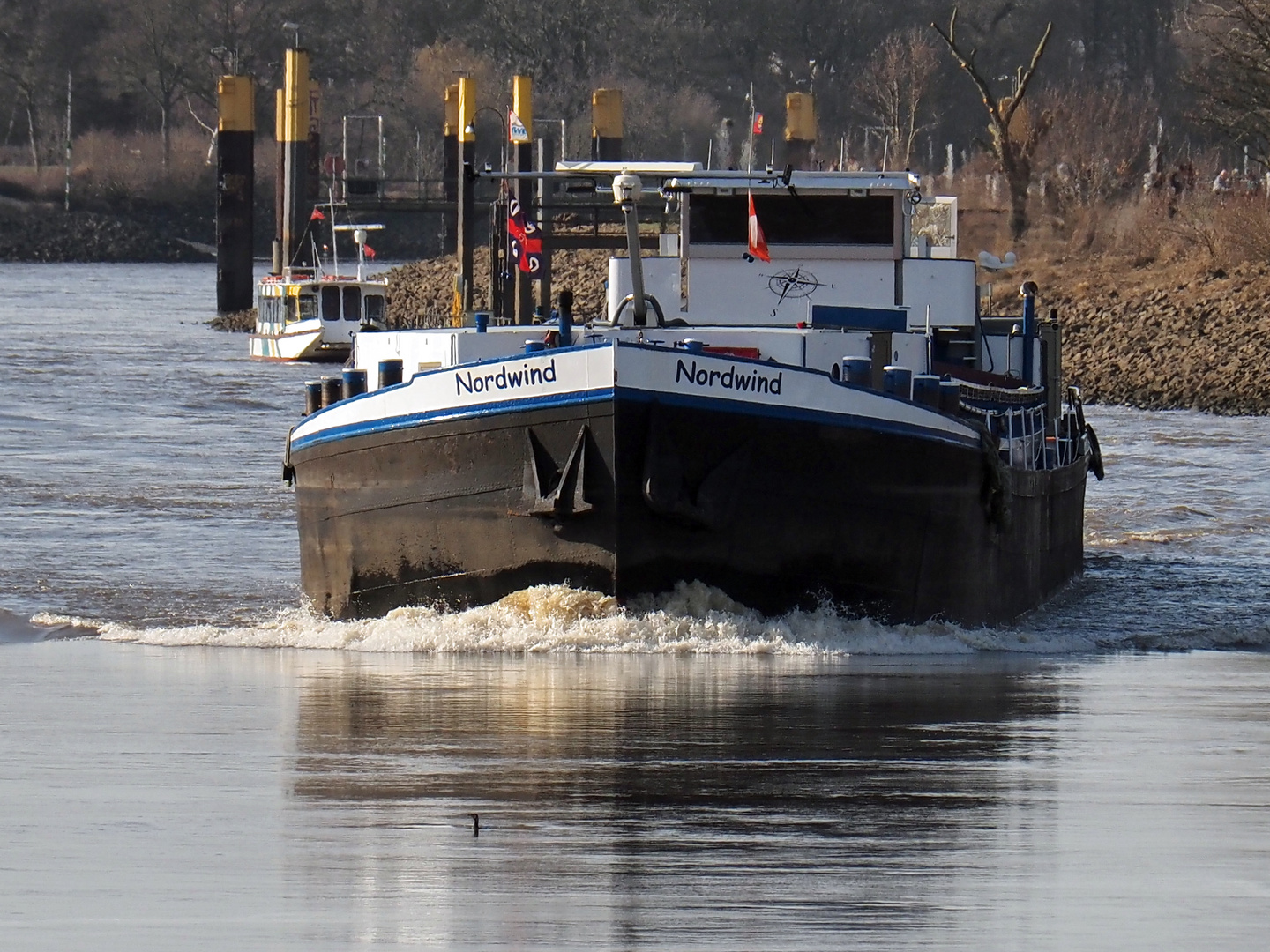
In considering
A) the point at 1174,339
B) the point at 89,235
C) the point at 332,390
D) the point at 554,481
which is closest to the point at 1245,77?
the point at 1174,339

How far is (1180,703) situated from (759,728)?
232 cm

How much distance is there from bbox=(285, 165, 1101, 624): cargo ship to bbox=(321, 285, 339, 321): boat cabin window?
3683 cm

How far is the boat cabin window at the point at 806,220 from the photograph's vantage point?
1720 centimetres

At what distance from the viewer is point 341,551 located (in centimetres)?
1434

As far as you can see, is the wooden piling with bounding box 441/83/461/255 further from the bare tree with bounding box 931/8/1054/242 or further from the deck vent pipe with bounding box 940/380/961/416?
the deck vent pipe with bounding box 940/380/961/416

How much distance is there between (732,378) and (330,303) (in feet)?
133

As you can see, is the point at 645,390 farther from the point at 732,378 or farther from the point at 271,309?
the point at 271,309

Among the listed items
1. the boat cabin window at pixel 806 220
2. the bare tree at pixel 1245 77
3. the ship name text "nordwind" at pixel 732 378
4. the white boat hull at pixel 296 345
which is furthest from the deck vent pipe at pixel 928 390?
the white boat hull at pixel 296 345

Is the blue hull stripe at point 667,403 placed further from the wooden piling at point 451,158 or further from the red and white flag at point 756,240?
the wooden piling at point 451,158

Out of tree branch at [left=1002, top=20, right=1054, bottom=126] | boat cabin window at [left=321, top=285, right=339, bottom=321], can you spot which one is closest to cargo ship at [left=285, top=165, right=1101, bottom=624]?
tree branch at [left=1002, top=20, right=1054, bottom=126]

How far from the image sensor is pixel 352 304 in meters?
53.0

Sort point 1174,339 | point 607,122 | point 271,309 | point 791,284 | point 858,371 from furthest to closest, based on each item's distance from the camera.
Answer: point 607,122 → point 271,309 → point 1174,339 → point 791,284 → point 858,371

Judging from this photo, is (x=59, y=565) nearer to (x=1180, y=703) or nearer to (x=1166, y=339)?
(x=1180, y=703)

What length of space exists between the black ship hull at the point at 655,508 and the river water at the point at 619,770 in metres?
0.23
